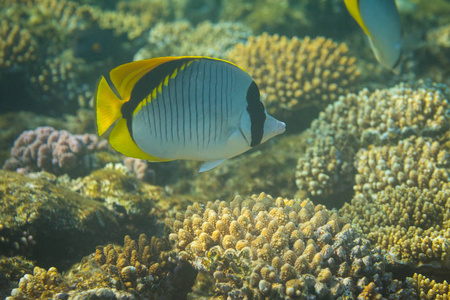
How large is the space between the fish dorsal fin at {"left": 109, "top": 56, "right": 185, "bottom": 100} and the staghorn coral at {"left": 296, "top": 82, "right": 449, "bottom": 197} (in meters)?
2.72

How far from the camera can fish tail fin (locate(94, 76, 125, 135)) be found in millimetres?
1778

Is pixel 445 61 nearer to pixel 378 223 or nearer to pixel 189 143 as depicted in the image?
pixel 378 223

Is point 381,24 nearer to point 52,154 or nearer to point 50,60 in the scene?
point 52,154

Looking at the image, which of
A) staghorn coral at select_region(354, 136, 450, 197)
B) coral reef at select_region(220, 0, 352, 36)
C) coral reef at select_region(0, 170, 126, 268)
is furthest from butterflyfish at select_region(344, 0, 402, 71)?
coral reef at select_region(220, 0, 352, 36)

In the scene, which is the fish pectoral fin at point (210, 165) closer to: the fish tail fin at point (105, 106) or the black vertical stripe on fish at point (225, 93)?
the black vertical stripe on fish at point (225, 93)

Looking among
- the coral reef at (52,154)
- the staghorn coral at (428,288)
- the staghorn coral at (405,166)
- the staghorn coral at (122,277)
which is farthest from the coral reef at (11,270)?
the staghorn coral at (405,166)

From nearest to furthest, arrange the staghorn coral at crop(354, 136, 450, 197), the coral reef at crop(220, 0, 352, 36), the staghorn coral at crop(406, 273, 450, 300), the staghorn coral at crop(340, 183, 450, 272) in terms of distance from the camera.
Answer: the staghorn coral at crop(406, 273, 450, 300)
the staghorn coral at crop(340, 183, 450, 272)
the staghorn coral at crop(354, 136, 450, 197)
the coral reef at crop(220, 0, 352, 36)

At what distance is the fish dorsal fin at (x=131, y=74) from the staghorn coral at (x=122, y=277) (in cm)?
146

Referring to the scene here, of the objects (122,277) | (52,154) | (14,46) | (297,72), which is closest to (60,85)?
(14,46)

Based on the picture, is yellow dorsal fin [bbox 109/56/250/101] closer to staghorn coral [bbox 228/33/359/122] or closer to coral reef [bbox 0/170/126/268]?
coral reef [bbox 0/170/126/268]

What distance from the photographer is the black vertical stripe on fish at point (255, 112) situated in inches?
74.8

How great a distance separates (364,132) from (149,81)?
3425 mm

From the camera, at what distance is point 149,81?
1830 millimetres

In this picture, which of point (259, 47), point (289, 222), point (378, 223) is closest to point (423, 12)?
point (259, 47)
